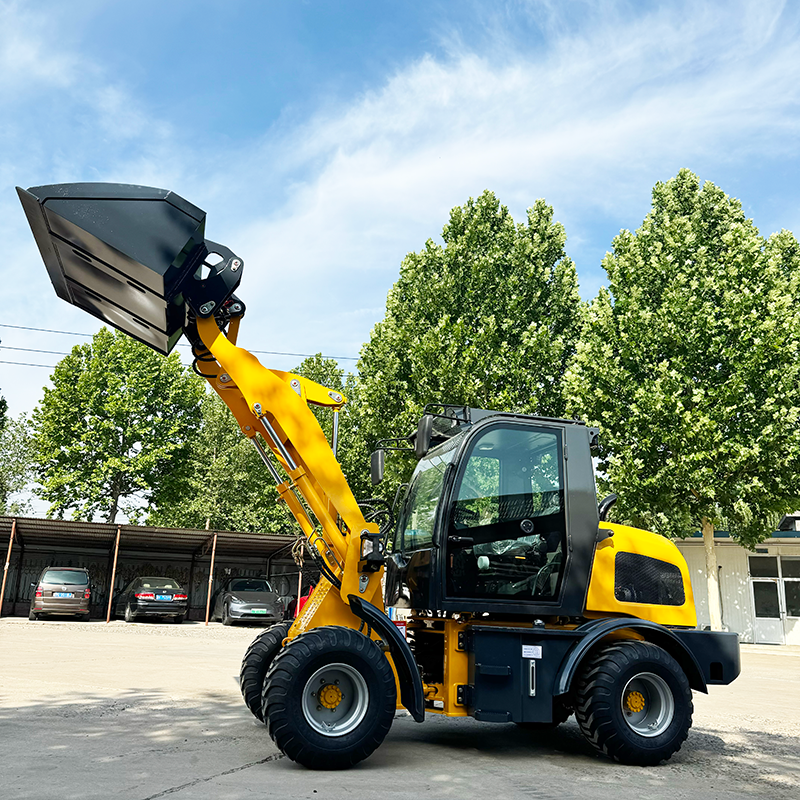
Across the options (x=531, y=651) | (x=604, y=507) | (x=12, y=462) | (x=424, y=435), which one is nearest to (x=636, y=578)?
(x=604, y=507)

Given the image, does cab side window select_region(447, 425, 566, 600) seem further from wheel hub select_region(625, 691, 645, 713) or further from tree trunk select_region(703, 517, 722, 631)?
tree trunk select_region(703, 517, 722, 631)

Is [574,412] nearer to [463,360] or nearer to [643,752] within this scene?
[463,360]

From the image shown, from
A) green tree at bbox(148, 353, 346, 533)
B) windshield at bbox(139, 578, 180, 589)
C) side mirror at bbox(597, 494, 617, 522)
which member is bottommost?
windshield at bbox(139, 578, 180, 589)

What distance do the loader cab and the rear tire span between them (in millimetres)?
1291

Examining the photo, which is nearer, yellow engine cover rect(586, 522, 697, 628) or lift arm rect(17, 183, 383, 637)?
lift arm rect(17, 183, 383, 637)

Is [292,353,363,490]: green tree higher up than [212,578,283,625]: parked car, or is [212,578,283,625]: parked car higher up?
[292,353,363,490]: green tree

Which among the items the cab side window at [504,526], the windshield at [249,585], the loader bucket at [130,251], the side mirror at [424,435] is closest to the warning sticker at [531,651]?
the cab side window at [504,526]

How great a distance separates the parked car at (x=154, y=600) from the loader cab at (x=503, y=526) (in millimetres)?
20650

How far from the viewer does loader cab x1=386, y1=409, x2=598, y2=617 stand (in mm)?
6102

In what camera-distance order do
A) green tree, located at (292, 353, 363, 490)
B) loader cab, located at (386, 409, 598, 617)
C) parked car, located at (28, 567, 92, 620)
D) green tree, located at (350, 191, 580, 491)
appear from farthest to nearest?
green tree, located at (292, 353, 363, 490) → parked car, located at (28, 567, 92, 620) → green tree, located at (350, 191, 580, 491) → loader cab, located at (386, 409, 598, 617)

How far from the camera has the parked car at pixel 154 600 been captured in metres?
25.0

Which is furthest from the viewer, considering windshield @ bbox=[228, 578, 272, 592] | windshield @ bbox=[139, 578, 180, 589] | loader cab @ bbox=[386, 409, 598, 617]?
windshield @ bbox=[228, 578, 272, 592]

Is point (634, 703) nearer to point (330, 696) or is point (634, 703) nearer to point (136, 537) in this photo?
point (330, 696)

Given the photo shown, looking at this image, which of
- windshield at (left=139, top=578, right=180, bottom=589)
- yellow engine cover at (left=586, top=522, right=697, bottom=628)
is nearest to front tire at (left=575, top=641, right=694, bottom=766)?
yellow engine cover at (left=586, top=522, right=697, bottom=628)
